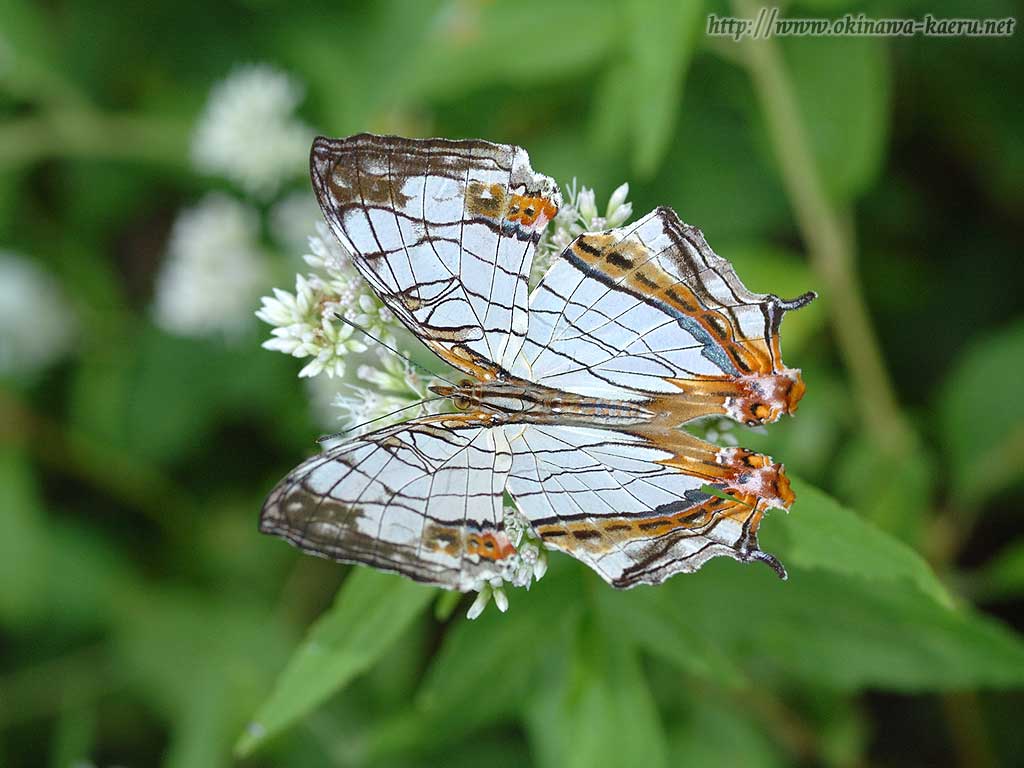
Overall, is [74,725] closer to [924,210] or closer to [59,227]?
[59,227]

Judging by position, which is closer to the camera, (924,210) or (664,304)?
(664,304)

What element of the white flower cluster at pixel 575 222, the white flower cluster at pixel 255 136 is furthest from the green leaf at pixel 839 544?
the white flower cluster at pixel 255 136

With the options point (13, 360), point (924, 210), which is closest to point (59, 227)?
point (13, 360)

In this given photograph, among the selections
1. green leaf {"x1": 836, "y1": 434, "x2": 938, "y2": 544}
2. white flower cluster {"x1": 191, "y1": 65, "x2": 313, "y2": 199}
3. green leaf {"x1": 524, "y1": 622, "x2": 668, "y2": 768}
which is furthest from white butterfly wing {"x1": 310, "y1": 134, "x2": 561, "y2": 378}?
white flower cluster {"x1": 191, "y1": 65, "x2": 313, "y2": 199}

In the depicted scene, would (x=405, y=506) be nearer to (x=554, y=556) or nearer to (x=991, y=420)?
(x=554, y=556)

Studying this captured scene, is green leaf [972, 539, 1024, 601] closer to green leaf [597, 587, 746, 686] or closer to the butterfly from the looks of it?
green leaf [597, 587, 746, 686]

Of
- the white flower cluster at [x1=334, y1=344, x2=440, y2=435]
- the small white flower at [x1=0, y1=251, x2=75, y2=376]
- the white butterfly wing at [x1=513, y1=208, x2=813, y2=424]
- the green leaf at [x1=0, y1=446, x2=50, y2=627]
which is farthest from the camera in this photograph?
the small white flower at [x1=0, y1=251, x2=75, y2=376]

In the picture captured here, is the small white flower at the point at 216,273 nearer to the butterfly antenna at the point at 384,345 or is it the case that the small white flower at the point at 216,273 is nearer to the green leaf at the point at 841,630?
the butterfly antenna at the point at 384,345
